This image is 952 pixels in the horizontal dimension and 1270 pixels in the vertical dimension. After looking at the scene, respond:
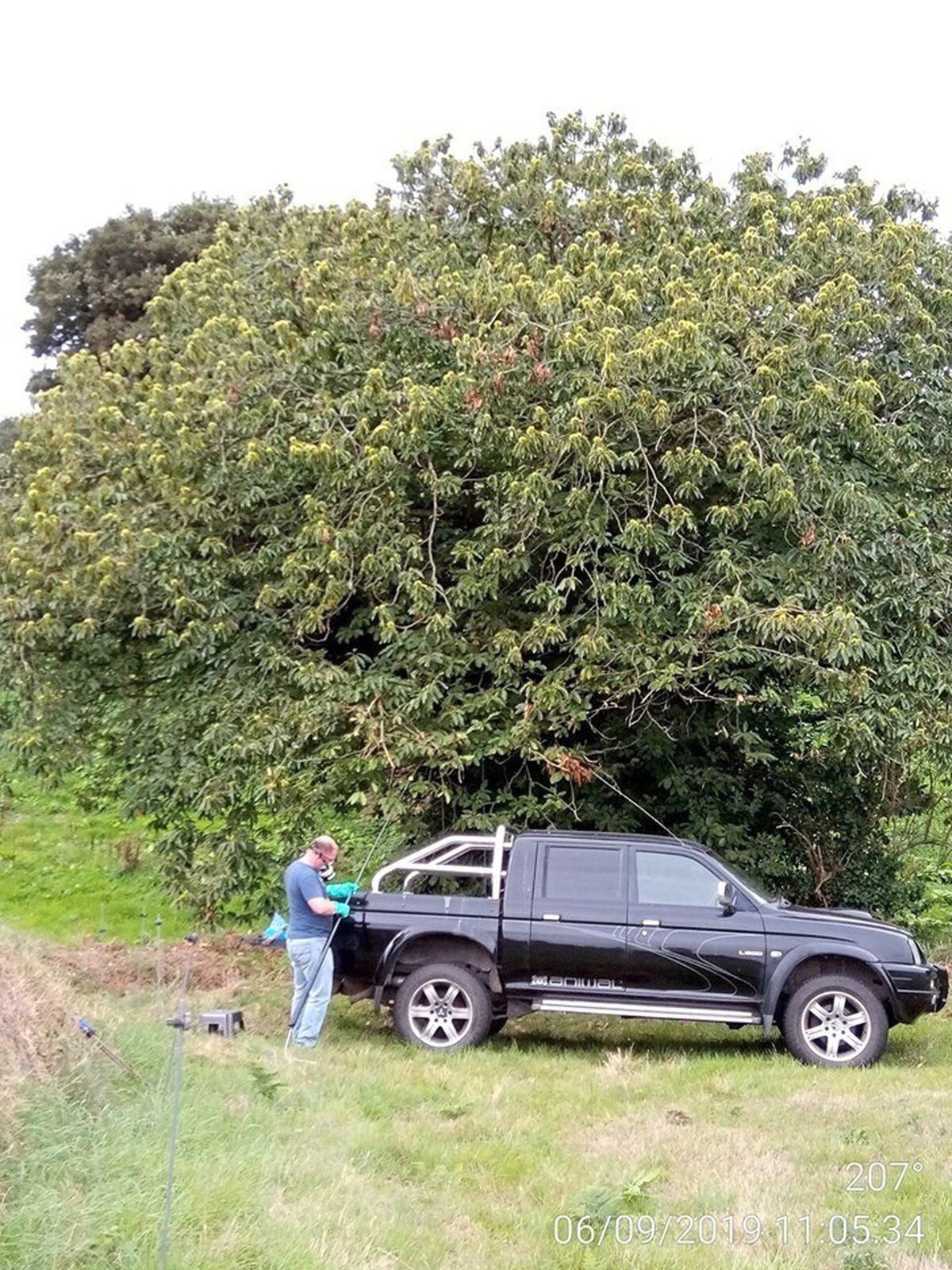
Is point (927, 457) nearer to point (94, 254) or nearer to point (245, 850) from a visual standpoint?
point (245, 850)

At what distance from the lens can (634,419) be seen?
10.1 m

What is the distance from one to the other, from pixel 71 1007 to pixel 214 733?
4678 mm

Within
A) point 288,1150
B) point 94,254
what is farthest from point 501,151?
point 94,254

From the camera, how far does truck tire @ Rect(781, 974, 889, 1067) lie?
8.70m

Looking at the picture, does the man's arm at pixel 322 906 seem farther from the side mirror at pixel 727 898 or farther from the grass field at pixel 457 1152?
the side mirror at pixel 727 898

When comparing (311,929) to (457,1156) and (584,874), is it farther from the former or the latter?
(457,1156)

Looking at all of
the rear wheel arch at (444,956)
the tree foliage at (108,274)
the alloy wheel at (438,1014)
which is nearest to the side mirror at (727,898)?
the rear wheel arch at (444,956)

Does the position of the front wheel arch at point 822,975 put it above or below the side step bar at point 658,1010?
above

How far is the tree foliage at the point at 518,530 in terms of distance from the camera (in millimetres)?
10180

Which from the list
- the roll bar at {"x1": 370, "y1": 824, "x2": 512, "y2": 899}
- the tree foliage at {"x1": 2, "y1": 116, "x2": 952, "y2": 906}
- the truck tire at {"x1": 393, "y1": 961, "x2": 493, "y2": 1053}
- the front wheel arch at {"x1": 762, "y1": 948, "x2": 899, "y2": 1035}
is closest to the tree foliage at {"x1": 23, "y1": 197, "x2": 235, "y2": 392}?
the tree foliage at {"x1": 2, "y1": 116, "x2": 952, "y2": 906}

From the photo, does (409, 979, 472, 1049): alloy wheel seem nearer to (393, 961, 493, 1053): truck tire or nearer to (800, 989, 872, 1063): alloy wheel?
(393, 961, 493, 1053): truck tire

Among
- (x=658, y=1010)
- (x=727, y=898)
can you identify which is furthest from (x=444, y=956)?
(x=727, y=898)

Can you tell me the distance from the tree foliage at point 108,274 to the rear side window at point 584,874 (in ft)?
75.6

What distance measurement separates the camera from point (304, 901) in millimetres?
9086
